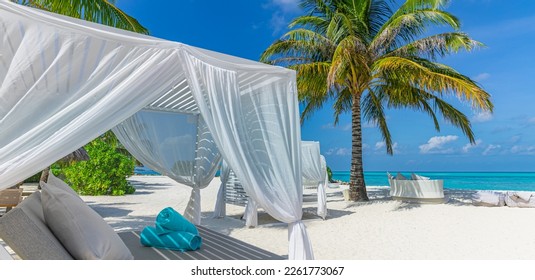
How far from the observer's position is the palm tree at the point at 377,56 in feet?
24.7

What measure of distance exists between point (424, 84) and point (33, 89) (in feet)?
25.4

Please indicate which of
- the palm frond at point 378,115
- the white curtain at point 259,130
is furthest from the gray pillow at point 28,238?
the palm frond at point 378,115

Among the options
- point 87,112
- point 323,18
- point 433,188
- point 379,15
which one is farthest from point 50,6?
point 433,188

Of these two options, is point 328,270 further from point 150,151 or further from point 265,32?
point 265,32

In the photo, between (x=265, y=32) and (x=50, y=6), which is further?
(x=265, y=32)

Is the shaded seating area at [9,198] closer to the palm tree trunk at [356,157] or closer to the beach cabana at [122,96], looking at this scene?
the beach cabana at [122,96]

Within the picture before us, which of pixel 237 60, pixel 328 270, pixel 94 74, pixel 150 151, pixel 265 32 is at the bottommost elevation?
pixel 328 270

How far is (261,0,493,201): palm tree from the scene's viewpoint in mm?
7516

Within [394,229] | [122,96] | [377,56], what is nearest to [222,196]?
[394,229]

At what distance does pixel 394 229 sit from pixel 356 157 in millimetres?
3760

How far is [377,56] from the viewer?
8.97 m

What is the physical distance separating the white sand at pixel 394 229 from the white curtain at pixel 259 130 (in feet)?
4.38

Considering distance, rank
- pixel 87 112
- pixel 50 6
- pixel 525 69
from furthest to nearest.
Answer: pixel 525 69
pixel 50 6
pixel 87 112

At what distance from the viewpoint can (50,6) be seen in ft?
17.0
